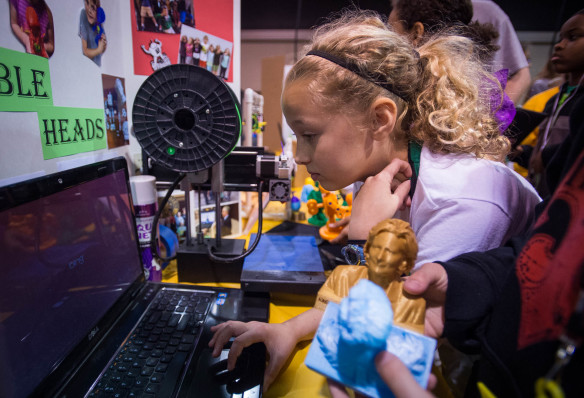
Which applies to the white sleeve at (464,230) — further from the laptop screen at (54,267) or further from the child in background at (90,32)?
the child in background at (90,32)

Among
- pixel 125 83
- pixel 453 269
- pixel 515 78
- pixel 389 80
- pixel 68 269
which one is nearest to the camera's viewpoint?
pixel 453 269

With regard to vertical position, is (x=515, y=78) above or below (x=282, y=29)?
below

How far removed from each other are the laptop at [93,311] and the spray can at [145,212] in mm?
94

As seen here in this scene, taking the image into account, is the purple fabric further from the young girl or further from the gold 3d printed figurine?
the gold 3d printed figurine

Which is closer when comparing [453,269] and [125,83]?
[453,269]

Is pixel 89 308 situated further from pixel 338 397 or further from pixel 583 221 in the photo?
pixel 583 221

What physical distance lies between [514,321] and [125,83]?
1068mm

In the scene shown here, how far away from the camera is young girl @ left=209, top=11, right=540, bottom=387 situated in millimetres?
540

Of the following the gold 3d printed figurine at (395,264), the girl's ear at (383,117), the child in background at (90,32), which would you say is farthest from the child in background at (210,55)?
the gold 3d printed figurine at (395,264)

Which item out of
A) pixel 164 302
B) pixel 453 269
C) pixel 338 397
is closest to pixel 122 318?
pixel 164 302

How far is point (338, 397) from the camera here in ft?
1.01

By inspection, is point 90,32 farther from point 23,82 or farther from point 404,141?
point 404,141

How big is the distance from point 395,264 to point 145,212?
0.70m

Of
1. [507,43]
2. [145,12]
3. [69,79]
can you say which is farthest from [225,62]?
[507,43]
